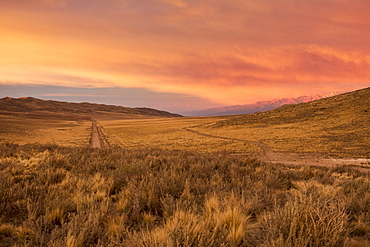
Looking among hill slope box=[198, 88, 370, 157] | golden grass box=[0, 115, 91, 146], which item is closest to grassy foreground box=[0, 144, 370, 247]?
golden grass box=[0, 115, 91, 146]

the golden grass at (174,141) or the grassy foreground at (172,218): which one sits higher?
the grassy foreground at (172,218)

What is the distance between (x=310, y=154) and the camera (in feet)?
70.7

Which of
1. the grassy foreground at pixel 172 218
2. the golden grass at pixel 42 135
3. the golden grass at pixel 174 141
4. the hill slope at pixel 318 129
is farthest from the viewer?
the golden grass at pixel 42 135

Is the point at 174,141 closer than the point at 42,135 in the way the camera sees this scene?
Yes

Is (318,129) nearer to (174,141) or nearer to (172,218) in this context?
(174,141)

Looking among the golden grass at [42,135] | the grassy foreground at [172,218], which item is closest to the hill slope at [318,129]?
the grassy foreground at [172,218]

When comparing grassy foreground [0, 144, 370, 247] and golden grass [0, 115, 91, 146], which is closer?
grassy foreground [0, 144, 370, 247]

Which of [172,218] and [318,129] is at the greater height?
[172,218]

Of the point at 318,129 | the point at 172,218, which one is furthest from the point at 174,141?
the point at 172,218

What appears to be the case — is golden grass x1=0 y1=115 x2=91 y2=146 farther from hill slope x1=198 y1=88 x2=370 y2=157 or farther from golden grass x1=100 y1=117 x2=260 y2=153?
hill slope x1=198 y1=88 x2=370 y2=157

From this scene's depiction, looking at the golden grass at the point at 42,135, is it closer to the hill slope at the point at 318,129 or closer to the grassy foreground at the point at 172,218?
the grassy foreground at the point at 172,218

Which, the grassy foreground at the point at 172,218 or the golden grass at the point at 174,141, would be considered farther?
the golden grass at the point at 174,141

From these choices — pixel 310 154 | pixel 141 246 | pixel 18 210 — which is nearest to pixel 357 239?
pixel 141 246

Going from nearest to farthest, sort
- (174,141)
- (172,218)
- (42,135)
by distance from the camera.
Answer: (172,218), (174,141), (42,135)
